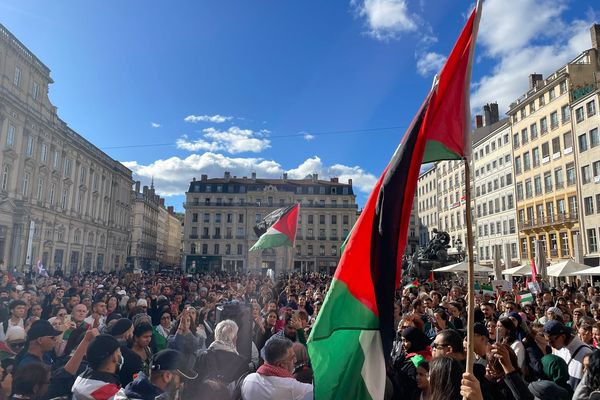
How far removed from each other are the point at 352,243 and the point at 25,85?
46.1 meters

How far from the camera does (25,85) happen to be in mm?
40469

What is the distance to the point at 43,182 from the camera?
44.6m

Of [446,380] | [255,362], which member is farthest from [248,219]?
[446,380]

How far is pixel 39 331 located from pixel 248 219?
79.8 metres

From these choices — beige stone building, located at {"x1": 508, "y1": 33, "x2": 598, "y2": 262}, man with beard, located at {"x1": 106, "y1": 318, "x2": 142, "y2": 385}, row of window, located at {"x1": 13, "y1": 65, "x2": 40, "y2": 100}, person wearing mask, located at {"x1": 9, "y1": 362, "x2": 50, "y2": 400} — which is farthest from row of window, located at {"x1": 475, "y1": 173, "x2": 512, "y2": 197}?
person wearing mask, located at {"x1": 9, "y1": 362, "x2": 50, "y2": 400}

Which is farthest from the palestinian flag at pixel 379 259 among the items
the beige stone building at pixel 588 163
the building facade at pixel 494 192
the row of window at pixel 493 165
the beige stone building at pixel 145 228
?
the beige stone building at pixel 145 228

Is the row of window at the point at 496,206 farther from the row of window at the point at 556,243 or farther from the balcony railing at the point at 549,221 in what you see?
the row of window at the point at 556,243

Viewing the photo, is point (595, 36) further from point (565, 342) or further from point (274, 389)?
point (274, 389)

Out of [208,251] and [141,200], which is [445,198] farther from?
[141,200]

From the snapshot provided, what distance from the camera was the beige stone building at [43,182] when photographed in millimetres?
37469

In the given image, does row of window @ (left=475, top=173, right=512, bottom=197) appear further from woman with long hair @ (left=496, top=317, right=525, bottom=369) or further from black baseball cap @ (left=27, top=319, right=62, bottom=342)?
black baseball cap @ (left=27, top=319, right=62, bottom=342)

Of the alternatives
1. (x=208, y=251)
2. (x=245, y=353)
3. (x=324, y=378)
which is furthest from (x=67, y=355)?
(x=208, y=251)

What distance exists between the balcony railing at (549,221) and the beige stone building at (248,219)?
40.7 meters

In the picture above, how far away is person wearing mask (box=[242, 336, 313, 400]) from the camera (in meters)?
3.61
